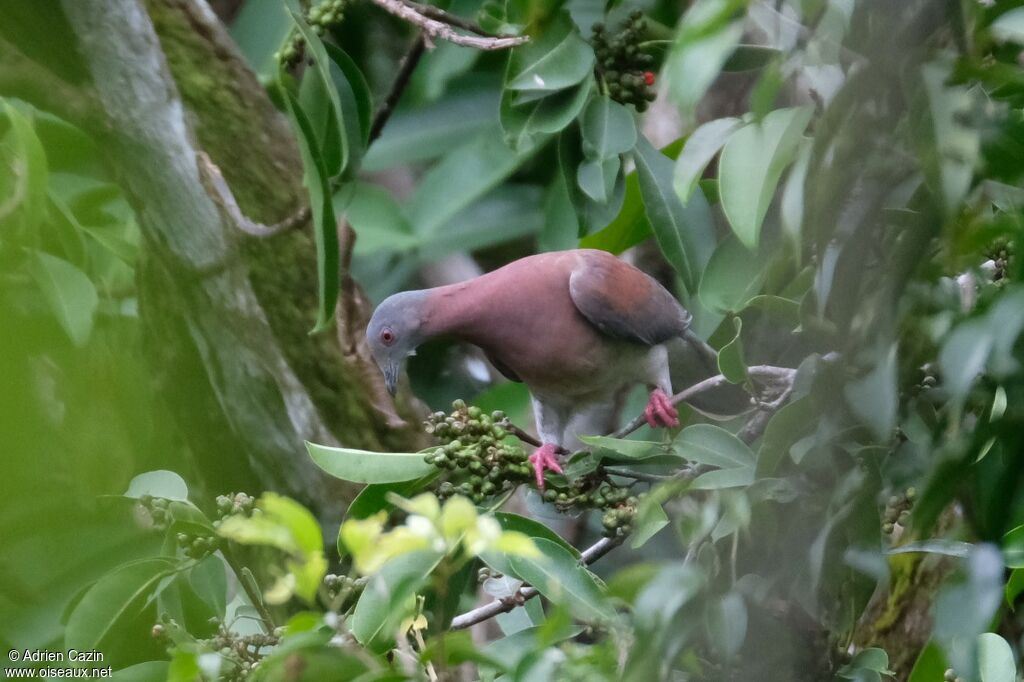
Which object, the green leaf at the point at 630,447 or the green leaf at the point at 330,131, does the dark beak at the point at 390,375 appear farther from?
the green leaf at the point at 630,447

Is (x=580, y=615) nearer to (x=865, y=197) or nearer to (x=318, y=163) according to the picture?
(x=865, y=197)

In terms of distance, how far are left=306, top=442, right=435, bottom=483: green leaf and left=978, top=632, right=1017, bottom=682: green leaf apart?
2.40 feet

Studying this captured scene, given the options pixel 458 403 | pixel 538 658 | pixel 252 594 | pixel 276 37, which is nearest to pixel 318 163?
pixel 458 403

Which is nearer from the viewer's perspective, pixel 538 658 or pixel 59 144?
pixel 538 658

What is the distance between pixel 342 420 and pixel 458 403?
3.66ft

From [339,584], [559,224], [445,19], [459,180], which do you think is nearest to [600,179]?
[445,19]

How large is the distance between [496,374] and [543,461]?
1.72 metres

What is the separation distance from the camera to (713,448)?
144 centimetres

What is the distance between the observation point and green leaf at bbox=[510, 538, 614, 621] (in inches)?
49.9

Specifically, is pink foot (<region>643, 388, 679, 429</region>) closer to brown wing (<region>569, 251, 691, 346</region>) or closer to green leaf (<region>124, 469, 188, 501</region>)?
brown wing (<region>569, 251, 691, 346</region>)

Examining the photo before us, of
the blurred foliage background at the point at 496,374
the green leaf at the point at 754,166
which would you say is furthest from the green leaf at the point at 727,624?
the green leaf at the point at 754,166

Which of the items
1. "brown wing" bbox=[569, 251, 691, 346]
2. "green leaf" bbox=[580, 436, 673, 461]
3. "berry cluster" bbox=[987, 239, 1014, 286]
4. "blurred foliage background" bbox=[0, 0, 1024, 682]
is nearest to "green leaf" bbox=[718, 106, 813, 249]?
"blurred foliage background" bbox=[0, 0, 1024, 682]

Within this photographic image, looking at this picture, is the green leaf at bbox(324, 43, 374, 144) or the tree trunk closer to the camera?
the green leaf at bbox(324, 43, 374, 144)

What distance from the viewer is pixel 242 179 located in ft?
8.41
